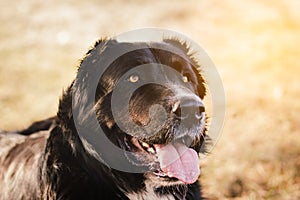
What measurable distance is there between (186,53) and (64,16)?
9554 mm

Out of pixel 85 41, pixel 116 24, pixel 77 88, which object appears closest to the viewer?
pixel 77 88

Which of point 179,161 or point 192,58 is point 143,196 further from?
point 192,58

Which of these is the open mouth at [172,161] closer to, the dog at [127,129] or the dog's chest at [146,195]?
the dog at [127,129]

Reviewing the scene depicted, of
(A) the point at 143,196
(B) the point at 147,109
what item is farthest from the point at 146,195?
(B) the point at 147,109

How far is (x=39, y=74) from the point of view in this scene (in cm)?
1016

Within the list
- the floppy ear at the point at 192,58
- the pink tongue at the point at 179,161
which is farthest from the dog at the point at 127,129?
the floppy ear at the point at 192,58

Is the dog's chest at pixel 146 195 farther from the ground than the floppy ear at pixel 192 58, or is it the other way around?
the floppy ear at pixel 192 58

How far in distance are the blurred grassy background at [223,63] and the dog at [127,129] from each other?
41.8 inches

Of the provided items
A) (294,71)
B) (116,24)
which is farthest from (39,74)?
(294,71)

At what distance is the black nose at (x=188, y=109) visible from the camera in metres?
3.62

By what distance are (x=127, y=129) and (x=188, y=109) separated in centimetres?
45

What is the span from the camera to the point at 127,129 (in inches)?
151

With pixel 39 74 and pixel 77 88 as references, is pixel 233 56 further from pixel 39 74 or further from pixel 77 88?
pixel 77 88

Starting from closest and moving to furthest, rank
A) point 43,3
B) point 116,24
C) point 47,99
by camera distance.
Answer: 1. point 47,99
2. point 116,24
3. point 43,3
